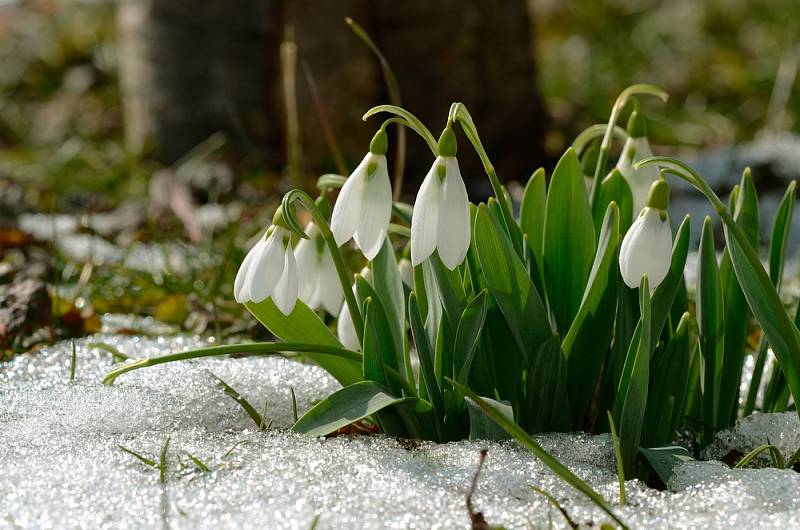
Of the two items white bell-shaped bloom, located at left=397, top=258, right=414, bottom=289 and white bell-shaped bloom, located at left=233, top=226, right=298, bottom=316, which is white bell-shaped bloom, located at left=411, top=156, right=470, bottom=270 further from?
white bell-shaped bloom, located at left=397, top=258, right=414, bottom=289

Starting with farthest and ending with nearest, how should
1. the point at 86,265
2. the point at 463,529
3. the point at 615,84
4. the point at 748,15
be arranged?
1. the point at 748,15
2. the point at 615,84
3. the point at 86,265
4. the point at 463,529

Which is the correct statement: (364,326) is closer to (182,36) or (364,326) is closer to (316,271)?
(316,271)

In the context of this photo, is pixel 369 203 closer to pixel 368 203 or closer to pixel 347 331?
pixel 368 203

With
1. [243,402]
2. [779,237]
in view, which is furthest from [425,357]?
[779,237]

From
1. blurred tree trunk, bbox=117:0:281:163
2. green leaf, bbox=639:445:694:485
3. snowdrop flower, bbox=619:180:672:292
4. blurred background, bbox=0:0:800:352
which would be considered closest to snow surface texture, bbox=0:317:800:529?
green leaf, bbox=639:445:694:485

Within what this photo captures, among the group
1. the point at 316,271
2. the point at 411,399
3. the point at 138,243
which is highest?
the point at 316,271

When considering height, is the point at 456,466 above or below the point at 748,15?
below

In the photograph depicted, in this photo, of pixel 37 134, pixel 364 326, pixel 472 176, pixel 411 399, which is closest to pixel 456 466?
pixel 411 399

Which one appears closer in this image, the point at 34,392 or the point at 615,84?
the point at 34,392

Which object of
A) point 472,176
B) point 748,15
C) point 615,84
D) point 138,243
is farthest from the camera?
point 748,15
